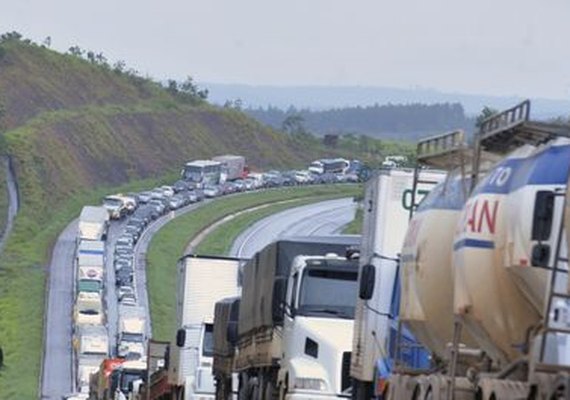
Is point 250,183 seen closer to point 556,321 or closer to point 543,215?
point 543,215

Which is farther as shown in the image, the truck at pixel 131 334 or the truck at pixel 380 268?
the truck at pixel 131 334

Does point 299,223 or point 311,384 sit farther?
point 299,223

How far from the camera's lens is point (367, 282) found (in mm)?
25047

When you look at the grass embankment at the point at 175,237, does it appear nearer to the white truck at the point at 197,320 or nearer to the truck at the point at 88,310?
the truck at the point at 88,310

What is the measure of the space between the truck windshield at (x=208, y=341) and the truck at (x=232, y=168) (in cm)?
11671

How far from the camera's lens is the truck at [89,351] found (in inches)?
3155

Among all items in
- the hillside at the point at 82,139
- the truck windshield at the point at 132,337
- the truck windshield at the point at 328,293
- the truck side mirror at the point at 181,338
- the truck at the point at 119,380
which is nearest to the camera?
the truck windshield at the point at 328,293

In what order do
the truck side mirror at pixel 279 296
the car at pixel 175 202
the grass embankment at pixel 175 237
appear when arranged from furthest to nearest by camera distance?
1. the car at pixel 175 202
2. the grass embankment at pixel 175 237
3. the truck side mirror at pixel 279 296

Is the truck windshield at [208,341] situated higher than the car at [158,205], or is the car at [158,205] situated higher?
the truck windshield at [208,341]

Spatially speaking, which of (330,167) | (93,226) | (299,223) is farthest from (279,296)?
(330,167)

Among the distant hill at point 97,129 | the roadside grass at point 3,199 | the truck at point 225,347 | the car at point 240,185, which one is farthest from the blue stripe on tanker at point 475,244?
the car at point 240,185

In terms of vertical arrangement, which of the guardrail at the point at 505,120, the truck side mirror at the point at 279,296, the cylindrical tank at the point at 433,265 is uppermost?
the guardrail at the point at 505,120

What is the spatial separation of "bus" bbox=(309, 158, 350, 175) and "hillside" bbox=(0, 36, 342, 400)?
9.25 metres

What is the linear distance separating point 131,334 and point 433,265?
70.6 meters
